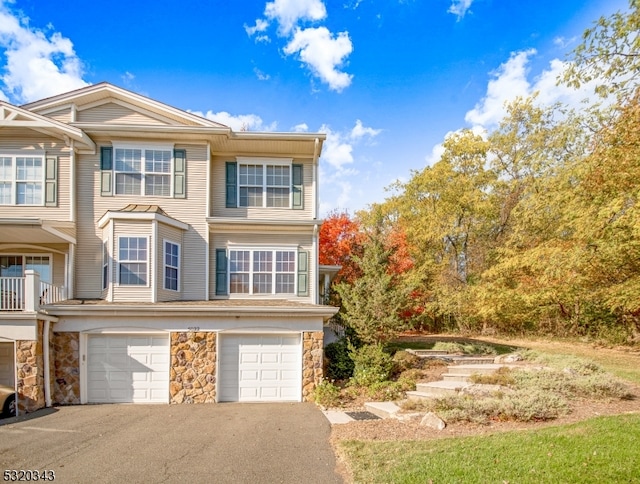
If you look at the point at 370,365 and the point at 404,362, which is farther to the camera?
the point at 404,362

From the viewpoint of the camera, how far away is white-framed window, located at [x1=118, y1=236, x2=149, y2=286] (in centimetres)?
1245

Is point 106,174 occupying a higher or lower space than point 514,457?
higher

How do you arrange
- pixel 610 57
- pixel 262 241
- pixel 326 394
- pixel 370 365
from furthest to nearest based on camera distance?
pixel 262 241, pixel 370 365, pixel 326 394, pixel 610 57

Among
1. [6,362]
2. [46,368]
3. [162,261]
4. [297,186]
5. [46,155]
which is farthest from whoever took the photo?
[297,186]

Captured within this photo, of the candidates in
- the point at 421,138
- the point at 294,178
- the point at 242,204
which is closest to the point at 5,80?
the point at 242,204

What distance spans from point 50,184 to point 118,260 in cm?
374

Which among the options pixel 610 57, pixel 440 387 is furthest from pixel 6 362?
pixel 610 57

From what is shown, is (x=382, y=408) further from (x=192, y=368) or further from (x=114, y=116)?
(x=114, y=116)

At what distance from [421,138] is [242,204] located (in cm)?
1097

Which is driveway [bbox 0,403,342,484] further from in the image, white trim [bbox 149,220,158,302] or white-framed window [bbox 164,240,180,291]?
white-framed window [bbox 164,240,180,291]

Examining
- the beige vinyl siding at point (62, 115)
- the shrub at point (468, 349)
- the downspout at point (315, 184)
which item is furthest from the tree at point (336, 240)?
the beige vinyl siding at point (62, 115)

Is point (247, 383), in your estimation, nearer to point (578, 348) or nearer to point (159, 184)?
point (159, 184)

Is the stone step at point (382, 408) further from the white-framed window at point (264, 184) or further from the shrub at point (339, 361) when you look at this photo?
the white-framed window at point (264, 184)

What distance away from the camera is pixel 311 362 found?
11.7 metres
